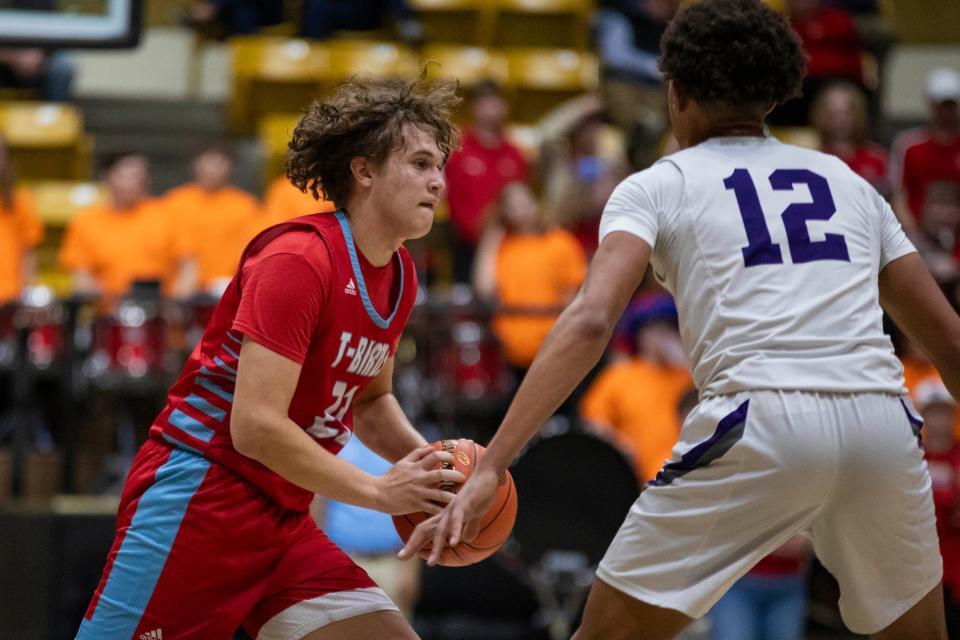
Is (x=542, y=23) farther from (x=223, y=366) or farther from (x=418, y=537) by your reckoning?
(x=418, y=537)

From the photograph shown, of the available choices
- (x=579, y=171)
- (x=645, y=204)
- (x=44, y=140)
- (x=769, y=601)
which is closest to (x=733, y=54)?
(x=645, y=204)

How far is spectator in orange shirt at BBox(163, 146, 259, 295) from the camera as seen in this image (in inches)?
332

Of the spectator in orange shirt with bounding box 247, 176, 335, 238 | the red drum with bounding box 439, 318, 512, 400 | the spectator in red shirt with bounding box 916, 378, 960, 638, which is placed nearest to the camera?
the spectator in red shirt with bounding box 916, 378, 960, 638

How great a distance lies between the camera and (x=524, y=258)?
817 cm

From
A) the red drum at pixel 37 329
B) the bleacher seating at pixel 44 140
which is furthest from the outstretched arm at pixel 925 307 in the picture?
the bleacher seating at pixel 44 140

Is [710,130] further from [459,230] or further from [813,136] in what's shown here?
[813,136]

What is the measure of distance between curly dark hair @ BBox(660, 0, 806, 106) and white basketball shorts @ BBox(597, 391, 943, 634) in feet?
2.37

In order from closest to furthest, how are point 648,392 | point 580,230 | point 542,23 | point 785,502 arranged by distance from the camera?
point 785,502
point 648,392
point 580,230
point 542,23

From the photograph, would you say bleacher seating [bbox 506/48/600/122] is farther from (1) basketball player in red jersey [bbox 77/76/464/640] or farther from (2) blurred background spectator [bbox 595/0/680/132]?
(1) basketball player in red jersey [bbox 77/76/464/640]

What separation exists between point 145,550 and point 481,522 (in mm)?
773

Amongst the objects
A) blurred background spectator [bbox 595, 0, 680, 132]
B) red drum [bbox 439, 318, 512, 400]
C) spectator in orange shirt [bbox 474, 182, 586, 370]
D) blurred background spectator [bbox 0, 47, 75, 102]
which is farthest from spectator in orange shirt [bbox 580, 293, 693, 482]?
blurred background spectator [bbox 0, 47, 75, 102]

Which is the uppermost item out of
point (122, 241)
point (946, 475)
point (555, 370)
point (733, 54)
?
point (733, 54)

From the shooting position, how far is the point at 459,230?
8.73 metres

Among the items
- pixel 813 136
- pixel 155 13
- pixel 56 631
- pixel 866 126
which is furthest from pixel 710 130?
pixel 155 13
